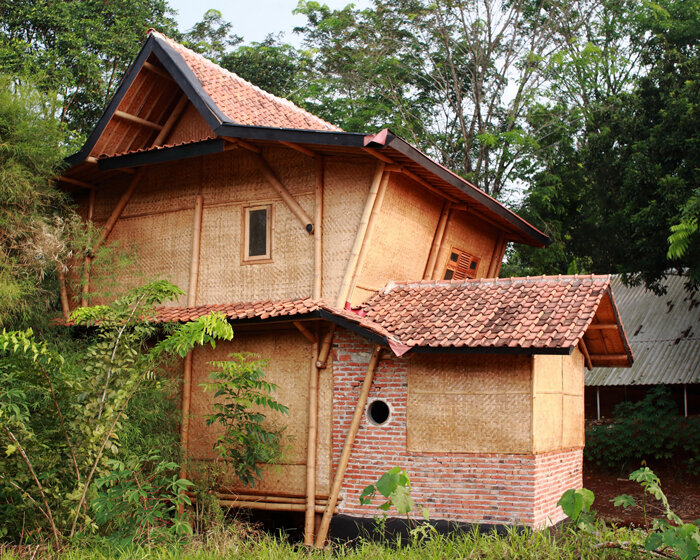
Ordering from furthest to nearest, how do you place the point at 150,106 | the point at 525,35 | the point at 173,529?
the point at 525,35
the point at 150,106
the point at 173,529

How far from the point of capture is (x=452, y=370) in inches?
400

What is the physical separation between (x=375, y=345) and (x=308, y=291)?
1395mm

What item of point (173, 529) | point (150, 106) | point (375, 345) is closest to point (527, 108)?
point (150, 106)

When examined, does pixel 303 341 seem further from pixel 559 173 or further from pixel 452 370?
pixel 559 173

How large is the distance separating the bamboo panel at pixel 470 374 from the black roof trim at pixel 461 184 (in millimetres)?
2766

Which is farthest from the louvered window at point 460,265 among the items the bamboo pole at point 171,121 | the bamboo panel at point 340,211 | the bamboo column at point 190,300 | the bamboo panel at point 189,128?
the bamboo pole at point 171,121

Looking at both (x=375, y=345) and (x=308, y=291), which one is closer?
(x=375, y=345)

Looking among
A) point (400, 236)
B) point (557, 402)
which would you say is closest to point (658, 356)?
point (557, 402)

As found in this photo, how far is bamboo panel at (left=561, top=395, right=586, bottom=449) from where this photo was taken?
1127 cm

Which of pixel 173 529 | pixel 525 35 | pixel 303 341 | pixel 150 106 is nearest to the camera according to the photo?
pixel 173 529

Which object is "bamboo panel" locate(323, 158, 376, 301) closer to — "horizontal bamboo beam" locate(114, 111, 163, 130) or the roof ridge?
the roof ridge

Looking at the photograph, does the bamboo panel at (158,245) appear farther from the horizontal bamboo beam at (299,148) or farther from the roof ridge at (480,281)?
the roof ridge at (480,281)

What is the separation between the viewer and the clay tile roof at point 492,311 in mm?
9406

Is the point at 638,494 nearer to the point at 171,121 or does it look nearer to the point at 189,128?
the point at 189,128
